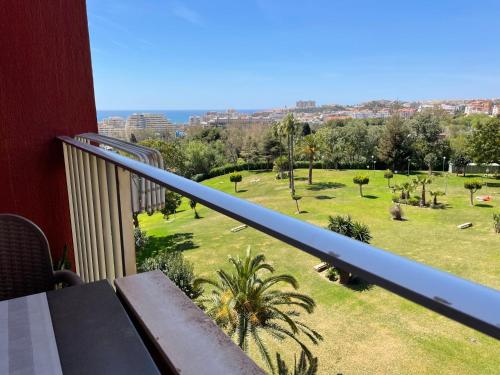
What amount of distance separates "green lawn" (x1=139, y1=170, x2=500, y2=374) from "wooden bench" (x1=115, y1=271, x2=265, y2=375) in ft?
6.55

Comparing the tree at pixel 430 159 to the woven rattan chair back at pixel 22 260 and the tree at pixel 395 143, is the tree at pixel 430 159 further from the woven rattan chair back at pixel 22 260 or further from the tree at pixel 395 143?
the woven rattan chair back at pixel 22 260

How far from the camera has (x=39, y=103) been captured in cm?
242

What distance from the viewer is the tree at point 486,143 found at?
31703 millimetres

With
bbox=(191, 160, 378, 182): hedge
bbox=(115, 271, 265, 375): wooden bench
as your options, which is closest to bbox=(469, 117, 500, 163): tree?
bbox=(191, 160, 378, 182): hedge

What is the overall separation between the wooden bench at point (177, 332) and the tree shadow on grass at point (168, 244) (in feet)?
59.2

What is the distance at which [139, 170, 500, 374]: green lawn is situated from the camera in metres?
12.2

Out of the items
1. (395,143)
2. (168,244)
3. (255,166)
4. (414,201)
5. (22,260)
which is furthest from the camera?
(255,166)

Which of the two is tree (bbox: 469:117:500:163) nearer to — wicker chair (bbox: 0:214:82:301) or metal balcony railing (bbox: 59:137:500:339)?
metal balcony railing (bbox: 59:137:500:339)

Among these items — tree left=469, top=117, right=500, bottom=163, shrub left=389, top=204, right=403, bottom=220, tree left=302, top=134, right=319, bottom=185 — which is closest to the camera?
shrub left=389, top=204, right=403, bottom=220

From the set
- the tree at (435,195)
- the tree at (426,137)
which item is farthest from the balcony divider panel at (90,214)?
the tree at (426,137)

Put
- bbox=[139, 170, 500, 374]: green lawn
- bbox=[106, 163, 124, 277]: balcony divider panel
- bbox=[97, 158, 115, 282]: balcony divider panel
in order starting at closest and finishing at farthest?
bbox=[106, 163, 124, 277]: balcony divider panel → bbox=[97, 158, 115, 282]: balcony divider panel → bbox=[139, 170, 500, 374]: green lawn

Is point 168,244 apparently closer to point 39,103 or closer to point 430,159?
point 39,103

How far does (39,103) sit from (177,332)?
2070mm

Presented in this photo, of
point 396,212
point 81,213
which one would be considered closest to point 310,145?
point 396,212
